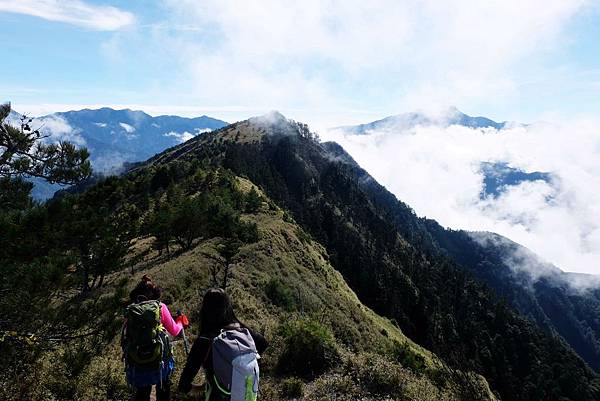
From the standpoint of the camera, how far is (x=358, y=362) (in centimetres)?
1191

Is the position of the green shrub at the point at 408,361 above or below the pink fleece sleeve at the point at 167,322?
below

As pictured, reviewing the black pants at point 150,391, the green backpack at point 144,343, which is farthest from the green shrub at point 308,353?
the green backpack at point 144,343

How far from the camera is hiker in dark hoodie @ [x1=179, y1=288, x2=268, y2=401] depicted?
18.5ft

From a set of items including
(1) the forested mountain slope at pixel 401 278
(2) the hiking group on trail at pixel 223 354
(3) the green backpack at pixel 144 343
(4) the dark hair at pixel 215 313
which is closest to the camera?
(2) the hiking group on trail at pixel 223 354

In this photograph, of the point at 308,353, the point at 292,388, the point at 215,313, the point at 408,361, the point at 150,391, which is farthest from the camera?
the point at 408,361

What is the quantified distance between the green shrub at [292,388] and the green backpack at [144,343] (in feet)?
13.6

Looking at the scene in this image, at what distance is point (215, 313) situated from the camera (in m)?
5.83

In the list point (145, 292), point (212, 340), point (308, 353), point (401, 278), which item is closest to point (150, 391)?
point (145, 292)

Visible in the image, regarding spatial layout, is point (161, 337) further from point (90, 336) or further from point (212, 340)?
point (90, 336)

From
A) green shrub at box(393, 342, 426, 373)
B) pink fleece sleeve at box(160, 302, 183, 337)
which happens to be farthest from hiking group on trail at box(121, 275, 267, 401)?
green shrub at box(393, 342, 426, 373)

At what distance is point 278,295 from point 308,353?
20.6 meters

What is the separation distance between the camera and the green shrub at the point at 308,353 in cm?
1205

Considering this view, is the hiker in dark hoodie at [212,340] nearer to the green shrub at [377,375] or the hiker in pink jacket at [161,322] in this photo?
the hiker in pink jacket at [161,322]

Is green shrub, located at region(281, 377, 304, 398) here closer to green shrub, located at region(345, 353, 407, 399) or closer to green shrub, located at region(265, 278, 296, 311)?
green shrub, located at region(345, 353, 407, 399)
